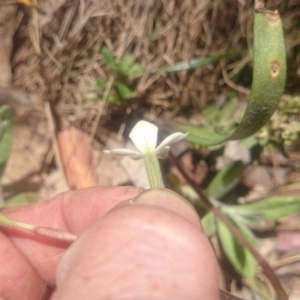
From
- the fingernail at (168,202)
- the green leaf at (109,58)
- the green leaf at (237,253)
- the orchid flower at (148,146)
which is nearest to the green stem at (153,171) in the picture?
the orchid flower at (148,146)

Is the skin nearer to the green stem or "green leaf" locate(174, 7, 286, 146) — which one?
the green stem

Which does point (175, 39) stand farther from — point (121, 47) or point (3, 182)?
point (3, 182)

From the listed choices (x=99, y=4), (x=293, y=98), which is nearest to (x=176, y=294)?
(x=293, y=98)

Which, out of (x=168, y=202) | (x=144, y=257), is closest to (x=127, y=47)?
(x=168, y=202)

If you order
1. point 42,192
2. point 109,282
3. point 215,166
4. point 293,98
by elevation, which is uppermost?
point 109,282

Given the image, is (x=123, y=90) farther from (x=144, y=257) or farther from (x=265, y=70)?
(x=144, y=257)

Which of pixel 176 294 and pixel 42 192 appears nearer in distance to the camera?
pixel 176 294

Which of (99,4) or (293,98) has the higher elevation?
(99,4)
